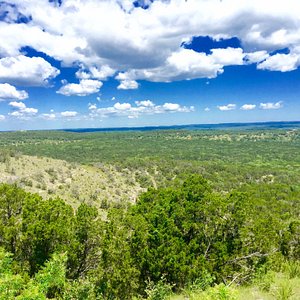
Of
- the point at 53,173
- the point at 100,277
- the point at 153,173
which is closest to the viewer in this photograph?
the point at 100,277

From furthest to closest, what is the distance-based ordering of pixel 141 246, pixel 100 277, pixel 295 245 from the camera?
pixel 295 245, pixel 141 246, pixel 100 277

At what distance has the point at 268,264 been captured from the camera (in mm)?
15336

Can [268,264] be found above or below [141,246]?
below

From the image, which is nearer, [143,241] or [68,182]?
[143,241]

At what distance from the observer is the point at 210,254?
15.9 meters

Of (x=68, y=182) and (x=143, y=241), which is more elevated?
(x=143, y=241)

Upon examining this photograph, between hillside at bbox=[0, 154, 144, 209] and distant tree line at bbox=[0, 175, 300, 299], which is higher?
distant tree line at bbox=[0, 175, 300, 299]

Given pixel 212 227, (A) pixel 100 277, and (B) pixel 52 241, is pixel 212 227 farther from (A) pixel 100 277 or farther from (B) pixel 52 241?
(B) pixel 52 241

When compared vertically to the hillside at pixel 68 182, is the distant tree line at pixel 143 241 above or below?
above

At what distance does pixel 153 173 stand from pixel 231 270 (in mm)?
81296

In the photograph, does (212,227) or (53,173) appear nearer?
(212,227)

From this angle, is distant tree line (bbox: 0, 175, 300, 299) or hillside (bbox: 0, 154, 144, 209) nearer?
distant tree line (bbox: 0, 175, 300, 299)

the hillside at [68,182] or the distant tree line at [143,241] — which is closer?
the distant tree line at [143,241]

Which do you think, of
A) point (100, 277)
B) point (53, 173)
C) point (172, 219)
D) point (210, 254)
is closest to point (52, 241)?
point (100, 277)
